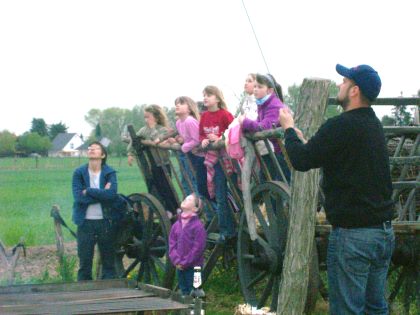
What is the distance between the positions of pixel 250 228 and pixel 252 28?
2.78m

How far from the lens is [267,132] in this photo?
8680mm

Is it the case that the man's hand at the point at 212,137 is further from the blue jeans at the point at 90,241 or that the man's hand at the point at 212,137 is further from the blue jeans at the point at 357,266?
the blue jeans at the point at 357,266

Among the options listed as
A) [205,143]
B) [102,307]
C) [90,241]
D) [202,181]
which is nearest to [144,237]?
[90,241]

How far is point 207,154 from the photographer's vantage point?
9992 millimetres

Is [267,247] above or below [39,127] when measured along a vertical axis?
below

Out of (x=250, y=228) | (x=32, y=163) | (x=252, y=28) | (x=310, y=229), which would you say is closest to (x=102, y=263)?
(x=250, y=228)

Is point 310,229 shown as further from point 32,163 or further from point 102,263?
point 32,163

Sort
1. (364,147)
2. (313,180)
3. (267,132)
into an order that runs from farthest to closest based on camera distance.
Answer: (267,132)
(313,180)
(364,147)

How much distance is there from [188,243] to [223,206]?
440 mm

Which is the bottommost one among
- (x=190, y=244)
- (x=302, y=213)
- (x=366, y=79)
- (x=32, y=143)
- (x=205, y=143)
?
(x=190, y=244)

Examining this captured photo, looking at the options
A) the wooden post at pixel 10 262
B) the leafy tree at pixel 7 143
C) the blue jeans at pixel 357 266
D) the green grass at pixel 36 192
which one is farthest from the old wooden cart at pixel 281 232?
the leafy tree at pixel 7 143

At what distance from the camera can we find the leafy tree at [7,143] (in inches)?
710

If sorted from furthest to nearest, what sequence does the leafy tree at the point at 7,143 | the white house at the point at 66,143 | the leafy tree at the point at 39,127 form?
1. the white house at the point at 66,143
2. the leafy tree at the point at 39,127
3. the leafy tree at the point at 7,143

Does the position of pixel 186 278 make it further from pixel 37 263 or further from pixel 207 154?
pixel 37 263
